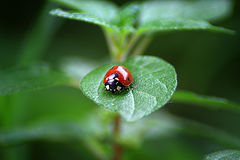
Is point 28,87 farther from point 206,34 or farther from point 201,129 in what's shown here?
point 206,34

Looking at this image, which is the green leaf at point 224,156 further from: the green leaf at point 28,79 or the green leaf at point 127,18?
the green leaf at point 28,79

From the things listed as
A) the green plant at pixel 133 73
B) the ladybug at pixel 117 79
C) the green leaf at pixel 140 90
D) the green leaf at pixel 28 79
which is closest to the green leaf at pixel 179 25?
the green plant at pixel 133 73

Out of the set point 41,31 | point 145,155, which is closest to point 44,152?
point 145,155

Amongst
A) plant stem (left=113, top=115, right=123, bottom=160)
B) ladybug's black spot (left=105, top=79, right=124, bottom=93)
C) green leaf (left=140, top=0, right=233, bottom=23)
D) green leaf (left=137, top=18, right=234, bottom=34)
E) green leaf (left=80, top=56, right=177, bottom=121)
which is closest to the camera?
green leaf (left=80, top=56, right=177, bottom=121)

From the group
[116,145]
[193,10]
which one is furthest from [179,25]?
[116,145]

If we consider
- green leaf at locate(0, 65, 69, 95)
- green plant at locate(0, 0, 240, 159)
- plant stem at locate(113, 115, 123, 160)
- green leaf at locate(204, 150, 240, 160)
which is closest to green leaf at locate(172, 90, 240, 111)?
green plant at locate(0, 0, 240, 159)

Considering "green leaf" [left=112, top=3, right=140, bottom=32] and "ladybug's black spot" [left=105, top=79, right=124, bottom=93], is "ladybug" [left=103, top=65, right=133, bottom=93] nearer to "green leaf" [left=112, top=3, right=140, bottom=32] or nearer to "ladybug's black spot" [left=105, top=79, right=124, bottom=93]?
"ladybug's black spot" [left=105, top=79, right=124, bottom=93]
